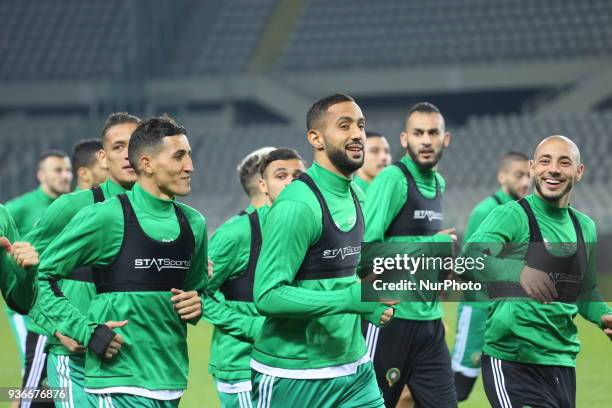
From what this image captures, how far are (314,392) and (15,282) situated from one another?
143cm

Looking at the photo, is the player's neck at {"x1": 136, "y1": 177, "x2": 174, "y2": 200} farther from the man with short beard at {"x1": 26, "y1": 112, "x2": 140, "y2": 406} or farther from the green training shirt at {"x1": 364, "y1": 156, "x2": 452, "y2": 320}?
the green training shirt at {"x1": 364, "y1": 156, "x2": 452, "y2": 320}

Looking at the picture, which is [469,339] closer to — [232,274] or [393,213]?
[393,213]

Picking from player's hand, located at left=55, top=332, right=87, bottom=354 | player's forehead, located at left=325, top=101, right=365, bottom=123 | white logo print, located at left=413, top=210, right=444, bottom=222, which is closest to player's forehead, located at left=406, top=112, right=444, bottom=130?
white logo print, located at left=413, top=210, right=444, bottom=222

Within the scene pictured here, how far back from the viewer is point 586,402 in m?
9.77

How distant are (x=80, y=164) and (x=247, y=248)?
167 cm

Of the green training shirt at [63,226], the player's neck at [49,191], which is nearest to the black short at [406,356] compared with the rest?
the green training shirt at [63,226]

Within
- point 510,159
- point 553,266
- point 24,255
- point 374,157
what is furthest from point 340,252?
point 510,159

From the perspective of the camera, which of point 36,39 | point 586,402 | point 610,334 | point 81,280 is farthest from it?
point 36,39

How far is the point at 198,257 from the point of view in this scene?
207 inches

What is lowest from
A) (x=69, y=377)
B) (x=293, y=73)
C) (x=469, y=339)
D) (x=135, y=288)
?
(x=69, y=377)

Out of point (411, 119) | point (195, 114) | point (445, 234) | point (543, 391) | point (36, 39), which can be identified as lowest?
point (543, 391)

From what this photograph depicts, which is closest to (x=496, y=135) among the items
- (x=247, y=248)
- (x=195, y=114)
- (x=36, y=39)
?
(x=195, y=114)

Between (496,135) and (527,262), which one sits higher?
(496,135)

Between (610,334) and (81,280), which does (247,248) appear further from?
(610,334)
